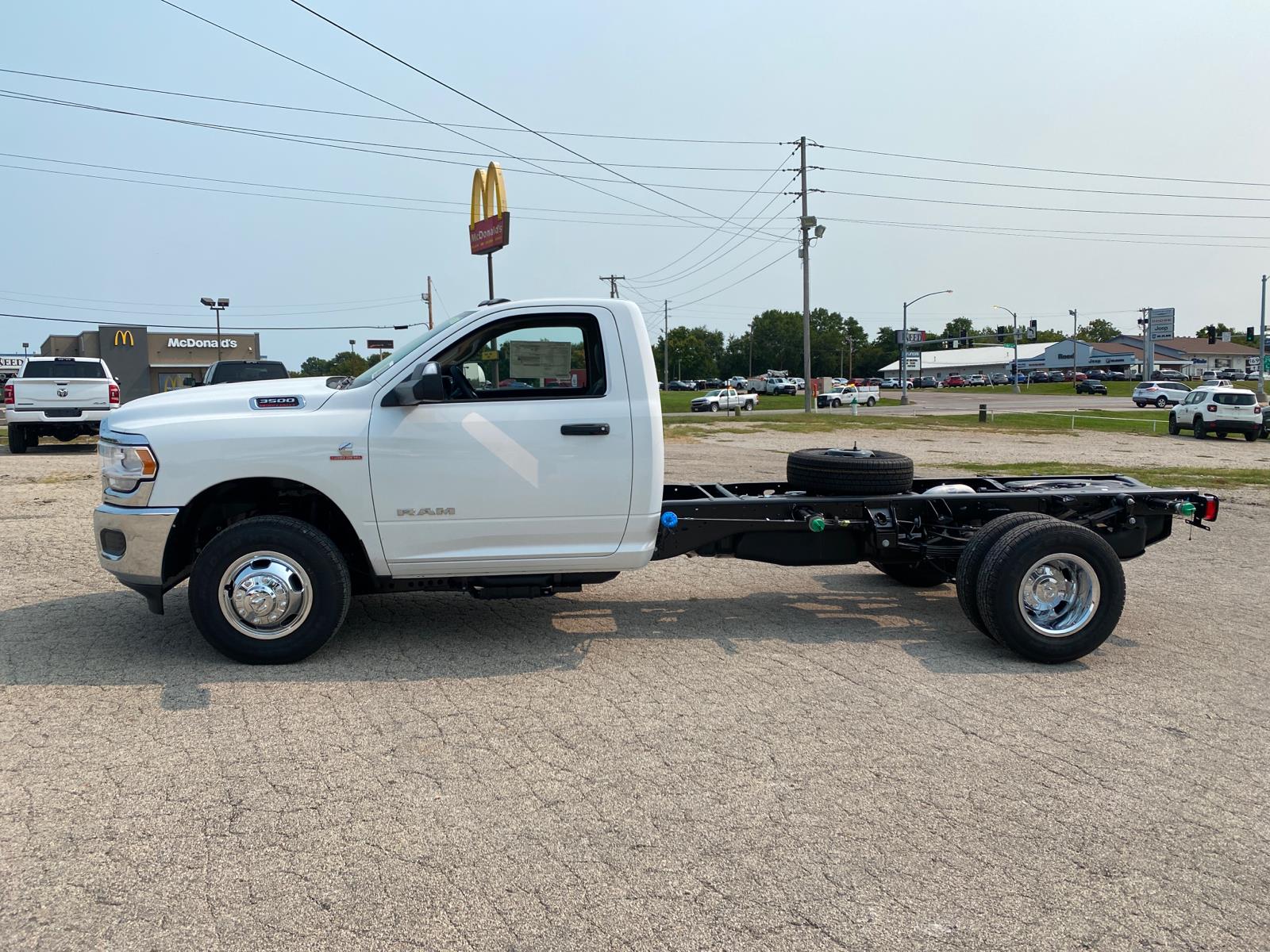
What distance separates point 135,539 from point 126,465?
42cm

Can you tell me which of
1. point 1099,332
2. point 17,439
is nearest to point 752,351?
point 1099,332

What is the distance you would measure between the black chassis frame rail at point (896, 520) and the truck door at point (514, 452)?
0.71m

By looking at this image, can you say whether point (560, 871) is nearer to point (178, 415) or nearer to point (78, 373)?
point (178, 415)

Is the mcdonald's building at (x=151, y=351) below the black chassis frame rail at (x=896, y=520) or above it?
above

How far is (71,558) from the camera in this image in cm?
885

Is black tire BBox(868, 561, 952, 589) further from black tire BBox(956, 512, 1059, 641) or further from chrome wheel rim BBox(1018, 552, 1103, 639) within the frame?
chrome wheel rim BBox(1018, 552, 1103, 639)

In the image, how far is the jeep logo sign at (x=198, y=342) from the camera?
79500 millimetres

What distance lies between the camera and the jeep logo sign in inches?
3130

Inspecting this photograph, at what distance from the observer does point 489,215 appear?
38750 mm

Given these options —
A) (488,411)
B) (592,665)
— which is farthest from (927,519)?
(488,411)

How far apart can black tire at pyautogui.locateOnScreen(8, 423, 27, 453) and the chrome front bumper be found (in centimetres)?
1614

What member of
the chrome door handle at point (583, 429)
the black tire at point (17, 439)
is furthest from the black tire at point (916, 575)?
the black tire at point (17, 439)

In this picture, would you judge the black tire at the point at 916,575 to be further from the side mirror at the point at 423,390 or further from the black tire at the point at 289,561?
the black tire at the point at 289,561

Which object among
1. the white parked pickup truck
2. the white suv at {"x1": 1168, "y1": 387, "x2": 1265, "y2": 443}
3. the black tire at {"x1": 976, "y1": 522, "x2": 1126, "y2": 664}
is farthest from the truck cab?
the white suv at {"x1": 1168, "y1": 387, "x2": 1265, "y2": 443}
